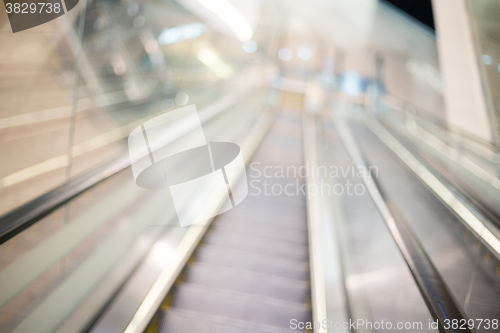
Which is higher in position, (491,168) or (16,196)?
(16,196)

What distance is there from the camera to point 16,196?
208cm

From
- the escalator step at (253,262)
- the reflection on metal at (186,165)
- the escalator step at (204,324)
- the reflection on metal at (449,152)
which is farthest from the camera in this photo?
the reflection on metal at (449,152)

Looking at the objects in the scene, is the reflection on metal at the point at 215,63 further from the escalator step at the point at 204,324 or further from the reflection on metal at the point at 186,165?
the escalator step at the point at 204,324

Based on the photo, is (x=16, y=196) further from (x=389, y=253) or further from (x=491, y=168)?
(x=491, y=168)

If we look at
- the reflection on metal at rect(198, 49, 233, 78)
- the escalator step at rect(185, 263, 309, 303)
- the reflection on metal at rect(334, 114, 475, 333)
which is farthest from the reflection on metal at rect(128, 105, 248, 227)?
the reflection on metal at rect(198, 49, 233, 78)

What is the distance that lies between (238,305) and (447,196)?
6.99 ft

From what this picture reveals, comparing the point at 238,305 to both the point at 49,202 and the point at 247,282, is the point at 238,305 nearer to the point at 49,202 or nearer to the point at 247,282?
the point at 247,282

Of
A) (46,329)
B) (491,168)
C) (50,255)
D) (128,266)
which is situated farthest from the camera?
(491,168)

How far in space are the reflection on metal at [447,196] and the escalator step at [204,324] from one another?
148 centimetres

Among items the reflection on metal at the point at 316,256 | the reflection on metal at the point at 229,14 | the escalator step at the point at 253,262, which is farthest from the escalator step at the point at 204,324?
the reflection on metal at the point at 229,14

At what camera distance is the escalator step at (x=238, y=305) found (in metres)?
2.23

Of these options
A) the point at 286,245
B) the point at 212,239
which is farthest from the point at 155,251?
the point at 286,245

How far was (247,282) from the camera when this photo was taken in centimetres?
250

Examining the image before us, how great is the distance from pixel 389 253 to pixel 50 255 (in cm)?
230
